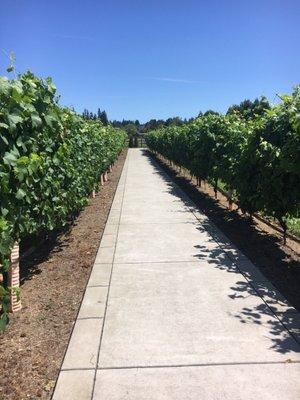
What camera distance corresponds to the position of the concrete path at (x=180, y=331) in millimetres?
3715

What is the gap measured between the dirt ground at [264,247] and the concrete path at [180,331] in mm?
212

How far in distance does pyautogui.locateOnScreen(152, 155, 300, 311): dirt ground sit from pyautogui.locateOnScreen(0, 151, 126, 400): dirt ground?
263 cm

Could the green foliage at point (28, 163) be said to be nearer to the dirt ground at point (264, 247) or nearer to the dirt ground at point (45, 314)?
the dirt ground at point (45, 314)

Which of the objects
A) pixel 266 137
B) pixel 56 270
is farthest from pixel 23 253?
pixel 266 137

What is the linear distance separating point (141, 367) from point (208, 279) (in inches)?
95.7

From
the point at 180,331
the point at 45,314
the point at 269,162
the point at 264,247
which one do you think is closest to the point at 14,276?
the point at 45,314

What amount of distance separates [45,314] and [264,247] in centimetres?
420

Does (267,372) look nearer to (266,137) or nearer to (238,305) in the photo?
(238,305)

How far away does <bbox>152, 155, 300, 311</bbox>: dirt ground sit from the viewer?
242 inches

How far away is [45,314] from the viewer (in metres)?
5.35

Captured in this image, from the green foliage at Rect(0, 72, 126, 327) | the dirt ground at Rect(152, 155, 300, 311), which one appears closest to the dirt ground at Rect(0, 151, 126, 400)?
the green foliage at Rect(0, 72, 126, 327)

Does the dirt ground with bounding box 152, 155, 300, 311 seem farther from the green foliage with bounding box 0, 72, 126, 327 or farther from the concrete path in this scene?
the green foliage with bounding box 0, 72, 126, 327

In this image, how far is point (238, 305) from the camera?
210 inches

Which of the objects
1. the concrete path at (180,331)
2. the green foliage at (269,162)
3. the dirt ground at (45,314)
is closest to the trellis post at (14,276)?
the dirt ground at (45,314)
